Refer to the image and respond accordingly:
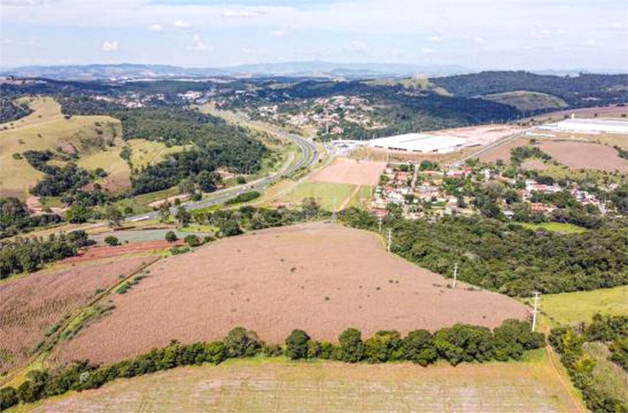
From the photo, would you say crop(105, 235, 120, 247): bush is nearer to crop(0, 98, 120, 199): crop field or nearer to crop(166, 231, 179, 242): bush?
crop(166, 231, 179, 242): bush

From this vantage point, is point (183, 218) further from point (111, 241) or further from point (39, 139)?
point (39, 139)

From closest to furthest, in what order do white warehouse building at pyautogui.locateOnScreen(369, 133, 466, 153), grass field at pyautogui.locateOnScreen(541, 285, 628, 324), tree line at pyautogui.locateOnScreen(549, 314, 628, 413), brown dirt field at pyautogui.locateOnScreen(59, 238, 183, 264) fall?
1. tree line at pyautogui.locateOnScreen(549, 314, 628, 413)
2. grass field at pyautogui.locateOnScreen(541, 285, 628, 324)
3. brown dirt field at pyautogui.locateOnScreen(59, 238, 183, 264)
4. white warehouse building at pyautogui.locateOnScreen(369, 133, 466, 153)

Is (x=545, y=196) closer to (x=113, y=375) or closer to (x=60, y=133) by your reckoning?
(x=113, y=375)

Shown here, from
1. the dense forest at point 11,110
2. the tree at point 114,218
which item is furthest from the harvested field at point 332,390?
the dense forest at point 11,110

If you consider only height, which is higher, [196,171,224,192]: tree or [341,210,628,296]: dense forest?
[341,210,628,296]: dense forest

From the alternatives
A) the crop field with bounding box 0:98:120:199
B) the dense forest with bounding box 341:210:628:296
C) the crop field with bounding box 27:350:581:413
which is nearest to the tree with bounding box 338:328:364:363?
the crop field with bounding box 27:350:581:413

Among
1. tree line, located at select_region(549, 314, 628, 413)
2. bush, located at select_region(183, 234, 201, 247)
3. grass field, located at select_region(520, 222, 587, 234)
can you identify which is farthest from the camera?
grass field, located at select_region(520, 222, 587, 234)

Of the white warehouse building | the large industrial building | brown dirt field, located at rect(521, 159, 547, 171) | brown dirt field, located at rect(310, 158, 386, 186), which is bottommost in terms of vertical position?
brown dirt field, located at rect(310, 158, 386, 186)

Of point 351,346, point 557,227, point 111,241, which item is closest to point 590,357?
point 351,346
